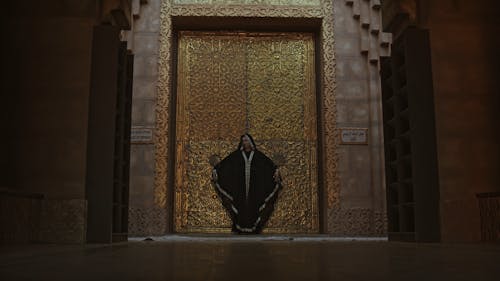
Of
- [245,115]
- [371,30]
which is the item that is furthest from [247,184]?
[371,30]

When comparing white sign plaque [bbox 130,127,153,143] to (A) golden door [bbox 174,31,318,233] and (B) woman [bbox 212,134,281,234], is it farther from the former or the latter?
(B) woman [bbox 212,134,281,234]

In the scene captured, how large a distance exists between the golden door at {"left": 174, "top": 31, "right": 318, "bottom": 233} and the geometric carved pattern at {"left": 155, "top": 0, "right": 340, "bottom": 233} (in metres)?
0.43

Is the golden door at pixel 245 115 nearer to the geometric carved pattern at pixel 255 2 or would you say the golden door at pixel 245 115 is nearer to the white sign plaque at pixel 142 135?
the geometric carved pattern at pixel 255 2

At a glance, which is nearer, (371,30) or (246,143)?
(371,30)

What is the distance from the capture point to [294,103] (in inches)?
443

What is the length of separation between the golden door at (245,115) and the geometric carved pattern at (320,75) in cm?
43

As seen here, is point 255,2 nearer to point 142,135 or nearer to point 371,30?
point 371,30

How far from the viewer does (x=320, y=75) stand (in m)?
11.1

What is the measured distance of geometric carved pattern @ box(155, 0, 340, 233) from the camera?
1015 cm

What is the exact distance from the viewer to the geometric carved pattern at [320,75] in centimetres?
1015

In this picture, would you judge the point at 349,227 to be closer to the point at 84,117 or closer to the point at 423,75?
the point at 423,75

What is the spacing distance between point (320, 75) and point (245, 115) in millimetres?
1725

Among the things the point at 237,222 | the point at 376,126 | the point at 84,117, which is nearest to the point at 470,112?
the point at 84,117

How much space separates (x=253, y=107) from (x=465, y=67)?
6006 mm
